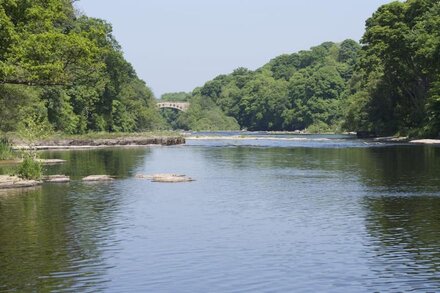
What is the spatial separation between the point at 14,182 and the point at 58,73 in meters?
8.76

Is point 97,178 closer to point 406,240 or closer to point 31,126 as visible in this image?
point 31,126

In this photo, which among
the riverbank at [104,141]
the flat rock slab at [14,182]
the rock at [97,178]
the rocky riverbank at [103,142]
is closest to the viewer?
the flat rock slab at [14,182]

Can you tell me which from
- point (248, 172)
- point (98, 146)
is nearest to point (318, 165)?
point (248, 172)

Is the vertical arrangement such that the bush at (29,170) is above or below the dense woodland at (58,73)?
below

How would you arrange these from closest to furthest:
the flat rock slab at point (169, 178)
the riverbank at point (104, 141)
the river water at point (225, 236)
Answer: the river water at point (225, 236) < the flat rock slab at point (169, 178) < the riverbank at point (104, 141)

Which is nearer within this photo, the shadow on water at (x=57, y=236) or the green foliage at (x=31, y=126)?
the shadow on water at (x=57, y=236)

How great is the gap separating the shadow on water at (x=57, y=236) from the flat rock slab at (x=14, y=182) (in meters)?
1.22

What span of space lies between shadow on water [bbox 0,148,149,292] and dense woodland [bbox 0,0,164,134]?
8.79m

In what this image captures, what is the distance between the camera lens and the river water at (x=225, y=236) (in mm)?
24062

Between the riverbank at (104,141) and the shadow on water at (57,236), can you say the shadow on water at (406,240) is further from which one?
the riverbank at (104,141)

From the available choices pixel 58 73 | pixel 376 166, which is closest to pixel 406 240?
pixel 58 73

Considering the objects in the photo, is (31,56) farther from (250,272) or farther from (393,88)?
(393,88)

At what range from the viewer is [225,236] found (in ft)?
105

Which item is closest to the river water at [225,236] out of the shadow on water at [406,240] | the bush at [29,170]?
the shadow on water at [406,240]
